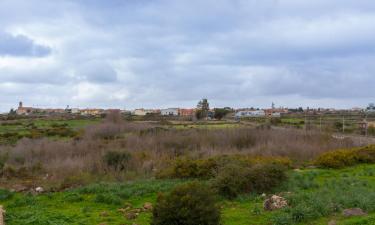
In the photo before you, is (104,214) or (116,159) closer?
(104,214)

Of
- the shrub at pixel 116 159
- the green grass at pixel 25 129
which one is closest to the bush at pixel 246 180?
the shrub at pixel 116 159

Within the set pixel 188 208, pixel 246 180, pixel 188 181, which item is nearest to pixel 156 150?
pixel 188 181

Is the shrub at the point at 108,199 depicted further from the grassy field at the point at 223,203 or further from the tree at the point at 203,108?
the tree at the point at 203,108

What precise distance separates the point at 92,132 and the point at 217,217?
35737 mm

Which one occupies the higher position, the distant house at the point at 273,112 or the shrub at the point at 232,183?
the distant house at the point at 273,112

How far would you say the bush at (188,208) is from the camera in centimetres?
826

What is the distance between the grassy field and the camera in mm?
9961

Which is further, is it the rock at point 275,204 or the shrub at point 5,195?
the shrub at point 5,195

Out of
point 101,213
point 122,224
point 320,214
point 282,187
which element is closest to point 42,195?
point 101,213

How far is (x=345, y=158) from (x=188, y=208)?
1342 cm

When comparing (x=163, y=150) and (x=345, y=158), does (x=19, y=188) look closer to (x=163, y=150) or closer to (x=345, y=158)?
(x=163, y=150)

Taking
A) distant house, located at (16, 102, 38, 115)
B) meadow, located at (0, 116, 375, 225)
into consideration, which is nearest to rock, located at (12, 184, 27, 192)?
meadow, located at (0, 116, 375, 225)

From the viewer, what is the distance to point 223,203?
12.1m

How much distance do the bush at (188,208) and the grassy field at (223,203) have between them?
1640mm
